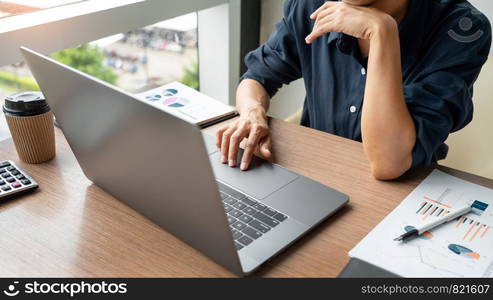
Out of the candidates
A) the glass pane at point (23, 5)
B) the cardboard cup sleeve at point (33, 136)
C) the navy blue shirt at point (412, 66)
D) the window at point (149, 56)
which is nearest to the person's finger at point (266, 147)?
the navy blue shirt at point (412, 66)

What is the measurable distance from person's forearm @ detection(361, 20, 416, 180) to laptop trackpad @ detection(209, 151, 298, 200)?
0.19 m

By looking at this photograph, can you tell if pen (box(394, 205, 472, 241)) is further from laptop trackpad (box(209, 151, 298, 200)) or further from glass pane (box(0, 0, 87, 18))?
glass pane (box(0, 0, 87, 18))

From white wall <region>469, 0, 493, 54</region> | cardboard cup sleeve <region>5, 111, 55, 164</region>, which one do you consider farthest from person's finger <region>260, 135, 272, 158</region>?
white wall <region>469, 0, 493, 54</region>

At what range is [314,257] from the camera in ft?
2.48

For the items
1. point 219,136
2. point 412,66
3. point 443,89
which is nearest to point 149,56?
point 219,136

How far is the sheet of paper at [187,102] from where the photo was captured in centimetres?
124

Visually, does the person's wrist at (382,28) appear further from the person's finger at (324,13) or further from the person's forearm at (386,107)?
the person's finger at (324,13)

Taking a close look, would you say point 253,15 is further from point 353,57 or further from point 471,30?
point 471,30

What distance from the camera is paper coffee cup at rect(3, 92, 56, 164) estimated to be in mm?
Answer: 957

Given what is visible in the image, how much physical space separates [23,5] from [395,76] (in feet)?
3.65

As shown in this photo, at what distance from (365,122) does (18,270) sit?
714 millimetres

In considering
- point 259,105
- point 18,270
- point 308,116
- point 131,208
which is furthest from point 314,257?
point 308,116

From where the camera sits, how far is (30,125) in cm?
97

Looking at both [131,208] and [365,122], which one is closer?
[131,208]
